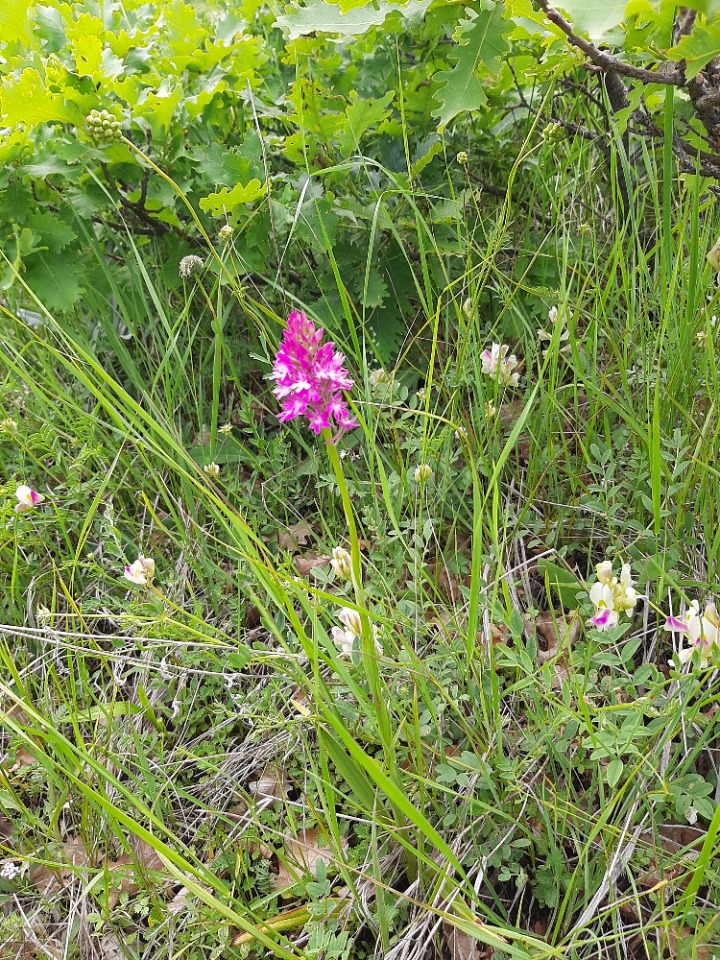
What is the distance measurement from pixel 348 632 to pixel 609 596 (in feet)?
1.55

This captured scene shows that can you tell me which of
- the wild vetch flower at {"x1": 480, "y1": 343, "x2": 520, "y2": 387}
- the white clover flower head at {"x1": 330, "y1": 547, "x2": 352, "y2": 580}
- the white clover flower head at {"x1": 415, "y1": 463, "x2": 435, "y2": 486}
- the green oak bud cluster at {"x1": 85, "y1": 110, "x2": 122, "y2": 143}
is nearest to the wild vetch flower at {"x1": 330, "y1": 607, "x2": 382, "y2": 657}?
the white clover flower head at {"x1": 330, "y1": 547, "x2": 352, "y2": 580}

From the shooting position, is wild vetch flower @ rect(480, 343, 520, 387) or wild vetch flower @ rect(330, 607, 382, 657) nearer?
wild vetch flower @ rect(330, 607, 382, 657)

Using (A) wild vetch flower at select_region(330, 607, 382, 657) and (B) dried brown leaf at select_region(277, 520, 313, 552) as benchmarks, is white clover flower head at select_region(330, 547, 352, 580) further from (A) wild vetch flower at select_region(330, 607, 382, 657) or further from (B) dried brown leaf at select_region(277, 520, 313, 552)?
(B) dried brown leaf at select_region(277, 520, 313, 552)

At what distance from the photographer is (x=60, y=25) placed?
2.09m

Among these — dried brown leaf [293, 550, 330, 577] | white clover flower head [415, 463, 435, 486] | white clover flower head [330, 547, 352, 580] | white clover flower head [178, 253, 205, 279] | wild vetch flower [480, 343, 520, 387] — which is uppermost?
white clover flower head [178, 253, 205, 279]

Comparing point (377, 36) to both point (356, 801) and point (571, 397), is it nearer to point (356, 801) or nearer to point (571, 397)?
point (571, 397)

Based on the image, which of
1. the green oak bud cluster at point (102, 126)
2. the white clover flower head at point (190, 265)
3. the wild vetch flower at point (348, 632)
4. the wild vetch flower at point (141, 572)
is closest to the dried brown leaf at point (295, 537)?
the wild vetch flower at point (141, 572)

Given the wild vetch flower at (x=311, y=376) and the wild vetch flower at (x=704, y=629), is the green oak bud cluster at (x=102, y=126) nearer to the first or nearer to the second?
the wild vetch flower at (x=311, y=376)

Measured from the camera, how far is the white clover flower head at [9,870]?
58.5 inches

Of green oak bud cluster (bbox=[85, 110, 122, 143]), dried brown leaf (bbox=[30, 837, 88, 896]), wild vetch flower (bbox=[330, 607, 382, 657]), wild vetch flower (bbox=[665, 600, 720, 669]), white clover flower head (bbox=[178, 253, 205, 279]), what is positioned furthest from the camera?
white clover flower head (bbox=[178, 253, 205, 279])

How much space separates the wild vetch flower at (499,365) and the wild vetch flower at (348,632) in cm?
67

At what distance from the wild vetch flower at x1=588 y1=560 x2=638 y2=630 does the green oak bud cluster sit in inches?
63.2

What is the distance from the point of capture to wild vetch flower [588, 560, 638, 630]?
1.21 metres

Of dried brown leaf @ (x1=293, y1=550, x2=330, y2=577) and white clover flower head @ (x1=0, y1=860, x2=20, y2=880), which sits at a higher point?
dried brown leaf @ (x1=293, y1=550, x2=330, y2=577)
